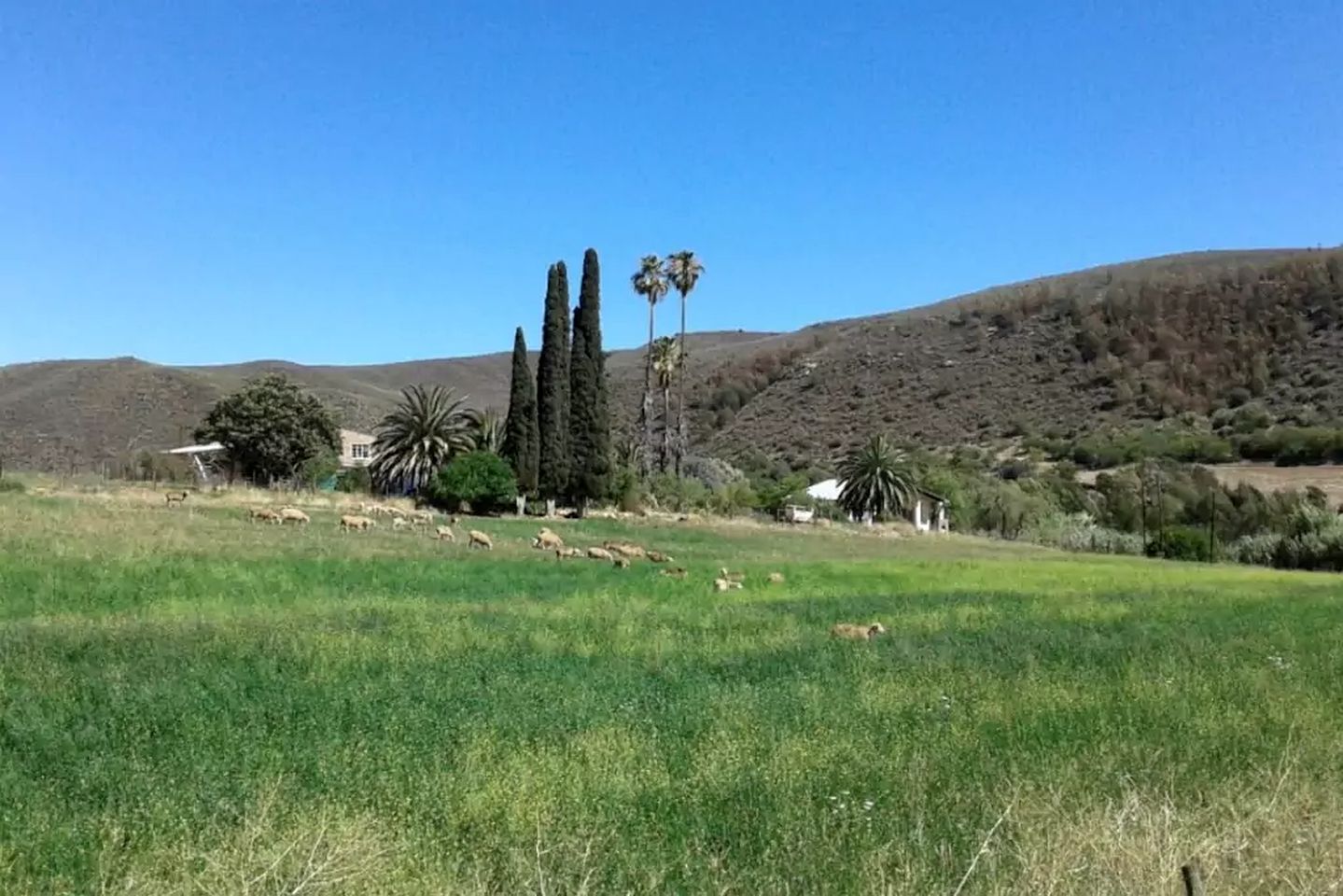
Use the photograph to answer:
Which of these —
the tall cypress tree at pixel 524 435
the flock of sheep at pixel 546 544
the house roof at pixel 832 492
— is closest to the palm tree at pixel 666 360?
the house roof at pixel 832 492

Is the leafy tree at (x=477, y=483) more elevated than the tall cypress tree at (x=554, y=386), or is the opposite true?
the tall cypress tree at (x=554, y=386)

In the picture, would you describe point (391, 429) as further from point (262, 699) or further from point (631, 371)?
point (631, 371)

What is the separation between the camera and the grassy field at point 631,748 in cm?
612

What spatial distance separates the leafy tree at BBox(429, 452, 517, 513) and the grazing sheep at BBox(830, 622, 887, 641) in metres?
34.5

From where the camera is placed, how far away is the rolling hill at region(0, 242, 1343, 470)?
87.6 metres

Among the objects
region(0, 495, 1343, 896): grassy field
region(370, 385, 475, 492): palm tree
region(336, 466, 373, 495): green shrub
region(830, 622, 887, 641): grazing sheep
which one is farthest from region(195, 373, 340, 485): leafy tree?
region(830, 622, 887, 641): grazing sheep

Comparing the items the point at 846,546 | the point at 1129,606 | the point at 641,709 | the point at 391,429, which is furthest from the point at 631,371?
the point at 641,709

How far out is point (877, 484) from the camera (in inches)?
2569

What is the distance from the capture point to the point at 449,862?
6.19 metres

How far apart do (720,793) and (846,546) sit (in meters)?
39.3

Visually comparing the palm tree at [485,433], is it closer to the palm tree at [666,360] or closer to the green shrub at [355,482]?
the green shrub at [355,482]

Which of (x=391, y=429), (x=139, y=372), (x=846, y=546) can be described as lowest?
(x=846, y=546)

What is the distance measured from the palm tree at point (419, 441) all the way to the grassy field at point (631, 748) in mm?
38314

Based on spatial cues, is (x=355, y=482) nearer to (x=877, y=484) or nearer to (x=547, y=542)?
(x=877, y=484)
